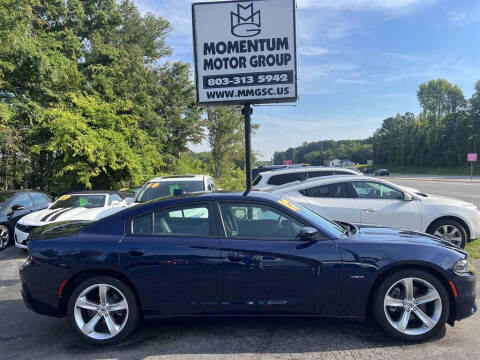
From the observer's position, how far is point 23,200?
29.9 ft

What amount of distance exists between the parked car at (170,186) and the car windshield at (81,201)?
1402mm

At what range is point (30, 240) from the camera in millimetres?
3652

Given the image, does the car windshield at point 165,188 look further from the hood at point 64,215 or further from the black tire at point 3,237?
the black tire at point 3,237

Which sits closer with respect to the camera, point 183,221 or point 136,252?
point 136,252

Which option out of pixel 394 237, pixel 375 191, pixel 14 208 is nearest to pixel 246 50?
pixel 375 191

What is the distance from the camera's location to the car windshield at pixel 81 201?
841 cm

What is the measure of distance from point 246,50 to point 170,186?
142 inches

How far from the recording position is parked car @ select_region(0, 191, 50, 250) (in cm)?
820

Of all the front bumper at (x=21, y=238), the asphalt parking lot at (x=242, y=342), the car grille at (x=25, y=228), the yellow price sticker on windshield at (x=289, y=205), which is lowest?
the asphalt parking lot at (x=242, y=342)

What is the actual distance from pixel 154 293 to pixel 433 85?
94.7m

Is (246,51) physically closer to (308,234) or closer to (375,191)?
(375,191)

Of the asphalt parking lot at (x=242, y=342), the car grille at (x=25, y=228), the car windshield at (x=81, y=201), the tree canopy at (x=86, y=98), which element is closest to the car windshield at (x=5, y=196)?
the car windshield at (x=81, y=201)

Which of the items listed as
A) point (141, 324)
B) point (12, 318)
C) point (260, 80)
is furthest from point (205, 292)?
point (260, 80)

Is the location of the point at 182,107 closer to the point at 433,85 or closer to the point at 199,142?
the point at 199,142
